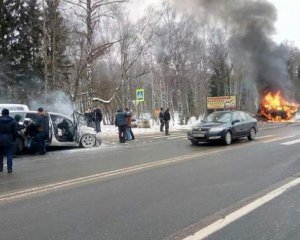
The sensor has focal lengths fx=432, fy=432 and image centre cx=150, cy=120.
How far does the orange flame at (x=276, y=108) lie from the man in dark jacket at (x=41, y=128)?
96.0 feet

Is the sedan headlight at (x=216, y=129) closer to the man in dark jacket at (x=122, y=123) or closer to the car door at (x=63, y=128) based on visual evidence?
the man in dark jacket at (x=122, y=123)

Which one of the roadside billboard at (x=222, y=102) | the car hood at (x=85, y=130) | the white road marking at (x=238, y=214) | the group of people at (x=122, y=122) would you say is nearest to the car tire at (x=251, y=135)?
the group of people at (x=122, y=122)

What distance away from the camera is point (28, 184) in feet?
27.5

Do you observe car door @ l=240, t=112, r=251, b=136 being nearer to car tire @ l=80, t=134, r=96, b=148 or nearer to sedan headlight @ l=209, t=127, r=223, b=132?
sedan headlight @ l=209, t=127, r=223, b=132

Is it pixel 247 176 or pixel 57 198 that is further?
pixel 247 176

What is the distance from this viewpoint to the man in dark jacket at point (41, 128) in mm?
14305

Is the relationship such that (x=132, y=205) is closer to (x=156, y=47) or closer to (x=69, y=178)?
(x=69, y=178)

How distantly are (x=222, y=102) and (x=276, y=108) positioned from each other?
250 inches

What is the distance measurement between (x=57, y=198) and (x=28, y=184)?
1692 mm

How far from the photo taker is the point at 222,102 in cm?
3688

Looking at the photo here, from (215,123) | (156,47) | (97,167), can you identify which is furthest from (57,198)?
(156,47)

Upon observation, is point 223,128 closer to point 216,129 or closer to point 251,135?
point 216,129

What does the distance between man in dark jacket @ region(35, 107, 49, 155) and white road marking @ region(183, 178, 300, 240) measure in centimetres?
892

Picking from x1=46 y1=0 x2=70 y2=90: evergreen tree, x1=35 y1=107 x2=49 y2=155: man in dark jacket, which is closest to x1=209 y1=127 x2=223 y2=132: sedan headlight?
x1=35 y1=107 x2=49 y2=155: man in dark jacket
